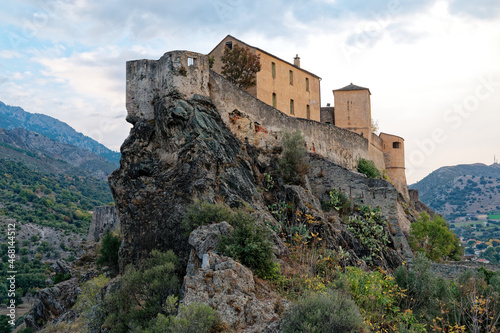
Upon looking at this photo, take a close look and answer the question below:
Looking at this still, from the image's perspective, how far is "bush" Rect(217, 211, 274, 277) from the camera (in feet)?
39.7

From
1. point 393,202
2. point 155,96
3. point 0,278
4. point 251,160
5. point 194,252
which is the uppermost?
point 155,96

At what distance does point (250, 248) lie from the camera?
39.7ft

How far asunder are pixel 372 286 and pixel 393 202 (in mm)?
9816

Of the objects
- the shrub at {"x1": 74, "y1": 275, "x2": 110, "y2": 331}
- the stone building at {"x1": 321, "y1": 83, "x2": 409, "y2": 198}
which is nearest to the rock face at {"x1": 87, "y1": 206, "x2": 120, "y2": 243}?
the shrub at {"x1": 74, "y1": 275, "x2": 110, "y2": 331}

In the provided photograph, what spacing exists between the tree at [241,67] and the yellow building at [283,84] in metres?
0.49

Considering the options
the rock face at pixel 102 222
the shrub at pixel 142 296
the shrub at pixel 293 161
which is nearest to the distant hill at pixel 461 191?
the rock face at pixel 102 222

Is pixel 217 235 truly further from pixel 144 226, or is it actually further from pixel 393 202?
pixel 393 202

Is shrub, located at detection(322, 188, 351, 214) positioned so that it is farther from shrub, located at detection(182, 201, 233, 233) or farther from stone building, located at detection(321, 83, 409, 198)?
stone building, located at detection(321, 83, 409, 198)

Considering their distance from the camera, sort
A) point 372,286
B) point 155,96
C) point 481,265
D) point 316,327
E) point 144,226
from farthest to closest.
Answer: point 481,265
point 155,96
point 144,226
point 372,286
point 316,327

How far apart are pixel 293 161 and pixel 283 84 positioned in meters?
9.54

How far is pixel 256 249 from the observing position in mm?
12188

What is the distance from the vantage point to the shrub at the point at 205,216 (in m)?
13.9

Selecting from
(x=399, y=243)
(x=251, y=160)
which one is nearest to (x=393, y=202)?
(x=399, y=243)

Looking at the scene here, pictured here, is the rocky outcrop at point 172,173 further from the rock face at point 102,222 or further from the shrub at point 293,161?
the rock face at point 102,222
